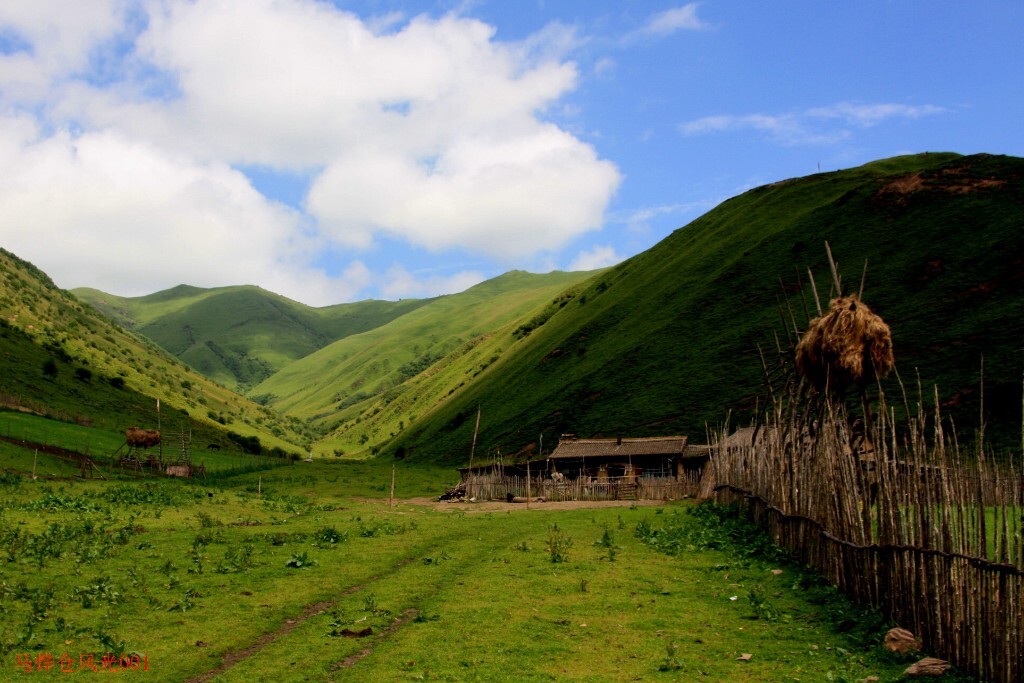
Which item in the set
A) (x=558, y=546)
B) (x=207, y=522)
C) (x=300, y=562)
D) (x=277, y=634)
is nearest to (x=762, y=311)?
(x=558, y=546)

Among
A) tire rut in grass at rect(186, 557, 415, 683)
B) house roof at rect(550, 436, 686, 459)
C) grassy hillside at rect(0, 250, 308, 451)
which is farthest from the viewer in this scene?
grassy hillside at rect(0, 250, 308, 451)

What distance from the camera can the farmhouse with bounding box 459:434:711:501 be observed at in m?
46.7

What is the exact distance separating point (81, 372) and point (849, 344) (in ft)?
308

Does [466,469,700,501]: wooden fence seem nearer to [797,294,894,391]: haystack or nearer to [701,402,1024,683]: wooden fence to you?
[797,294,894,391]: haystack

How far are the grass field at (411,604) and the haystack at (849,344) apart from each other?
22.4 feet

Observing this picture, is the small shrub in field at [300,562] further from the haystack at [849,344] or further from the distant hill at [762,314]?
the distant hill at [762,314]

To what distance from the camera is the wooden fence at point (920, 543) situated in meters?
11.4

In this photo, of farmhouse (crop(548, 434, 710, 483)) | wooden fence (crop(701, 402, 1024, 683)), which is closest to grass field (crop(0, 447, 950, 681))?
wooden fence (crop(701, 402, 1024, 683))

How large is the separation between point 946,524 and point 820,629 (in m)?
4.24

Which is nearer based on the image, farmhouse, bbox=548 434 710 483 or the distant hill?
farmhouse, bbox=548 434 710 483

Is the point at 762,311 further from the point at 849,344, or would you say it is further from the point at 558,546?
the point at 558,546

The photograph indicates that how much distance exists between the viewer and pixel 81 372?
93312 mm

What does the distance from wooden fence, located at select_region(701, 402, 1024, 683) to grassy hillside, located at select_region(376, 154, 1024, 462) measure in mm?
42821

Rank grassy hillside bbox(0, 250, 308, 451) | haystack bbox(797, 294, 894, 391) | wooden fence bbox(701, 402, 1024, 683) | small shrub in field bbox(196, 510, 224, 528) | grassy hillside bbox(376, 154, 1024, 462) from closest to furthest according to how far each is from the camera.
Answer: wooden fence bbox(701, 402, 1024, 683), haystack bbox(797, 294, 894, 391), small shrub in field bbox(196, 510, 224, 528), grassy hillside bbox(376, 154, 1024, 462), grassy hillside bbox(0, 250, 308, 451)
